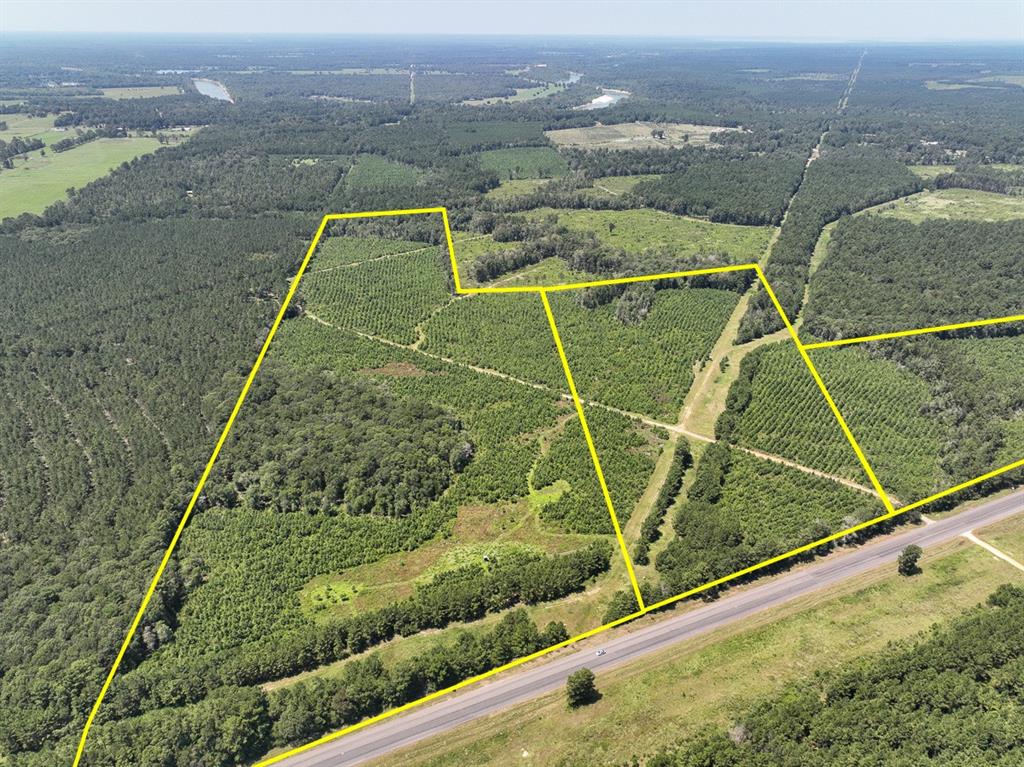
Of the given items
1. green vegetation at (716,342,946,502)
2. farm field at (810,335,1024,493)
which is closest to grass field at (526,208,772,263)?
farm field at (810,335,1024,493)

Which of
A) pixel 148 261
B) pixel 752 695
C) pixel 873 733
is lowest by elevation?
pixel 752 695

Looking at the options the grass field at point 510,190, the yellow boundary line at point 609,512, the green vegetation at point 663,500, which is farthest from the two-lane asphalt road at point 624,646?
the grass field at point 510,190

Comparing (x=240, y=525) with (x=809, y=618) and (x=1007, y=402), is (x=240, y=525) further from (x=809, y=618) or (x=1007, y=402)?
(x=1007, y=402)

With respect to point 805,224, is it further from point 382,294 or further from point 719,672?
point 719,672

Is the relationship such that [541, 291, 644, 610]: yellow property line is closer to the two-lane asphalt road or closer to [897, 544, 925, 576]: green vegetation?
the two-lane asphalt road

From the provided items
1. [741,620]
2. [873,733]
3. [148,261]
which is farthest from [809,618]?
[148,261]

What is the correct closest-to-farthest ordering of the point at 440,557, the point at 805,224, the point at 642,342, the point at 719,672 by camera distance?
the point at 719,672, the point at 440,557, the point at 642,342, the point at 805,224

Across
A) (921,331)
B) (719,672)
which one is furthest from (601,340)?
(719,672)
